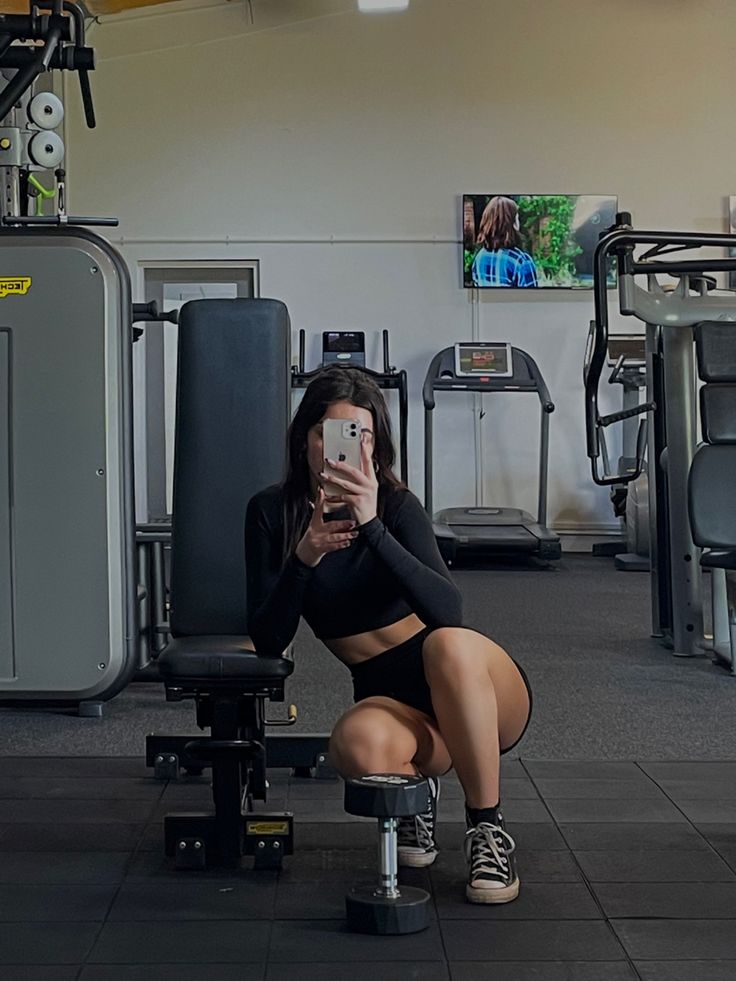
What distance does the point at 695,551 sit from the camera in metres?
4.84

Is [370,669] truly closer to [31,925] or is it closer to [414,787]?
[414,787]

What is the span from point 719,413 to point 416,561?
8.34ft

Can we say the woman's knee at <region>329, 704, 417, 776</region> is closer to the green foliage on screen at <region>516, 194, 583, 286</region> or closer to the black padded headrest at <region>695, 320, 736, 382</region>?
the black padded headrest at <region>695, 320, 736, 382</region>

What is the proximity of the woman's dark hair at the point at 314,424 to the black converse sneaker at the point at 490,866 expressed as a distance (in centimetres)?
60

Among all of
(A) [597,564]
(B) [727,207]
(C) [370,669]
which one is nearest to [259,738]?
(C) [370,669]

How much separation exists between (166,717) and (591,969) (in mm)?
2146

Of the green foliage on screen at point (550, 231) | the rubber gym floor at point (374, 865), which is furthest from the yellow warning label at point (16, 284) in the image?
the green foliage on screen at point (550, 231)

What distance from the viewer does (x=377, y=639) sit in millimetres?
2350

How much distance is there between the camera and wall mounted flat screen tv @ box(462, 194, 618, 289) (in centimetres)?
883

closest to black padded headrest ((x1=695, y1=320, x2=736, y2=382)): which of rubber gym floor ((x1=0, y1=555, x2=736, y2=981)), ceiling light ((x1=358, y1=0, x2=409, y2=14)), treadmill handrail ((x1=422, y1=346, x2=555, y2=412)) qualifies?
rubber gym floor ((x1=0, y1=555, x2=736, y2=981))

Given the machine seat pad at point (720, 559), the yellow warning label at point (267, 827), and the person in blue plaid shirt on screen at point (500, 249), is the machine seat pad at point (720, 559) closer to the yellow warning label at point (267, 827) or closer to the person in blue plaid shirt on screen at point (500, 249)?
the yellow warning label at point (267, 827)

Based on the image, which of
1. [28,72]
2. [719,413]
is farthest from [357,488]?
[719,413]

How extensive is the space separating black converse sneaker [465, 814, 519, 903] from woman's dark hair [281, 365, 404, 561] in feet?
1.96

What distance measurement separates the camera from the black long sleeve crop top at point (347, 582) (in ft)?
7.29
